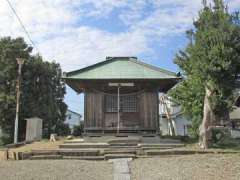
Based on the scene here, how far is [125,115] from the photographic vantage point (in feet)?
63.0

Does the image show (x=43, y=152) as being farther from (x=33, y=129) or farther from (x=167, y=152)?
(x=33, y=129)

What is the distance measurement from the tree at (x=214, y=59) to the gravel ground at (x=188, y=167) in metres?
3.09

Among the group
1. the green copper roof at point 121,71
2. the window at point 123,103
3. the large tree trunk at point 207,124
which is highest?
the green copper roof at point 121,71

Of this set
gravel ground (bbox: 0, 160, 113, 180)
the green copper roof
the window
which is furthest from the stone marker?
the green copper roof

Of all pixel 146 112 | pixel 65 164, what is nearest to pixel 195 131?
pixel 146 112

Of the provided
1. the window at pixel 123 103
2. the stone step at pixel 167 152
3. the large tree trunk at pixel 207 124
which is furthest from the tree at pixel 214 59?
the window at pixel 123 103

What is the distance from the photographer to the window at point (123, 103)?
63.2ft

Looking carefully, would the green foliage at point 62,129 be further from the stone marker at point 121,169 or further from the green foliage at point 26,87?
the stone marker at point 121,169

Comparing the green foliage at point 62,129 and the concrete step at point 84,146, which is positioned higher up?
the green foliage at point 62,129

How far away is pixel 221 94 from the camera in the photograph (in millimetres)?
15352

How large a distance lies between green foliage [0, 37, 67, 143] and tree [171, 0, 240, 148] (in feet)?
65.1

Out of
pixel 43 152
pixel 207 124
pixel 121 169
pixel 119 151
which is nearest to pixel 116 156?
pixel 119 151

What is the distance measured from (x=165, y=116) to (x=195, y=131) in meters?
24.2

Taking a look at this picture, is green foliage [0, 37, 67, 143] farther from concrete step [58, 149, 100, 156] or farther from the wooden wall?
concrete step [58, 149, 100, 156]
